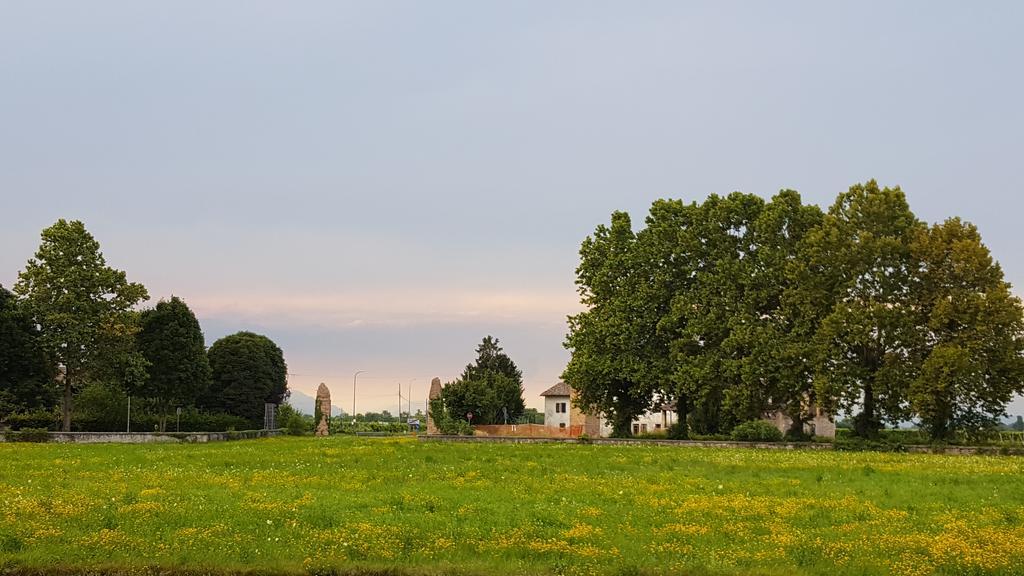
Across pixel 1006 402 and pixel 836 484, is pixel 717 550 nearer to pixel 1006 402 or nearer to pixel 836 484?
pixel 836 484

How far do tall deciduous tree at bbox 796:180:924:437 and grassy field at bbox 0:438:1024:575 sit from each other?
1925 cm

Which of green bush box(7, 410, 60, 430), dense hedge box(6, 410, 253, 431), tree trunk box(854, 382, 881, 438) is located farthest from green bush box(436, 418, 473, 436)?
tree trunk box(854, 382, 881, 438)

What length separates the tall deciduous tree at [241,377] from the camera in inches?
4323

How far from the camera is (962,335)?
4584 cm

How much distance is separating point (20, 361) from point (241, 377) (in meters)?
49.6

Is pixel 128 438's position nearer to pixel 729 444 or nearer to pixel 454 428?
pixel 454 428

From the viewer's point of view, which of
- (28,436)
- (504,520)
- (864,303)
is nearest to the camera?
(504,520)

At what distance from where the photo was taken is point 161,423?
6962cm

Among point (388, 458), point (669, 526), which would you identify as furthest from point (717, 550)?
point (388, 458)

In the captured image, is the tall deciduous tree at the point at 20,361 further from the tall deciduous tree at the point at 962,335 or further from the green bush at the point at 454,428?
the tall deciduous tree at the point at 962,335

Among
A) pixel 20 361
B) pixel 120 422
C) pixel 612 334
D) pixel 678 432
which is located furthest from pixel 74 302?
pixel 678 432

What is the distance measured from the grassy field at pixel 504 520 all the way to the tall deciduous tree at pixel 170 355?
4451 cm

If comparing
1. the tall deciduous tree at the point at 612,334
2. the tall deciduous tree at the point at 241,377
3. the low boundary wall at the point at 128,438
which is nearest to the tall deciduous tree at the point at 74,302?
the low boundary wall at the point at 128,438

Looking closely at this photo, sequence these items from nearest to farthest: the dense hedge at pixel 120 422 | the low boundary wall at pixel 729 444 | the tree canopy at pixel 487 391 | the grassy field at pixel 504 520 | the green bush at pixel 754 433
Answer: the grassy field at pixel 504 520
the low boundary wall at pixel 729 444
the green bush at pixel 754 433
the dense hedge at pixel 120 422
the tree canopy at pixel 487 391
